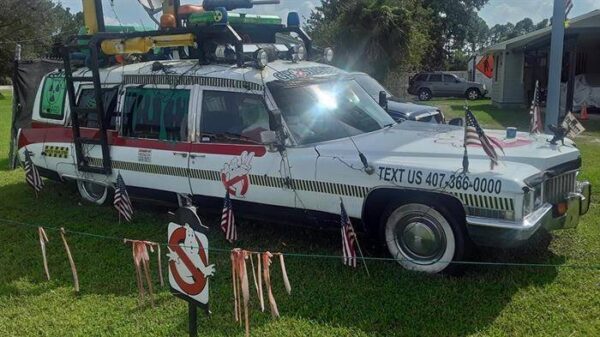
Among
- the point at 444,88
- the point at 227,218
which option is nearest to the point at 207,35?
the point at 227,218

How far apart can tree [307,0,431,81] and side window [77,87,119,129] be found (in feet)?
58.9

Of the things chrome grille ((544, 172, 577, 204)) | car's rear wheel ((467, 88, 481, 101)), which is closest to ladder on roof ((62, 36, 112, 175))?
chrome grille ((544, 172, 577, 204))

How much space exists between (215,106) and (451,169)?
2.54 metres

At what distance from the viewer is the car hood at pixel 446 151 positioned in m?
4.48

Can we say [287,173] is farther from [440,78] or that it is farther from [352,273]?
[440,78]

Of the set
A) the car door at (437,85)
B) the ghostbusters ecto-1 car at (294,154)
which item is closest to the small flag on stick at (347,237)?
the ghostbusters ecto-1 car at (294,154)

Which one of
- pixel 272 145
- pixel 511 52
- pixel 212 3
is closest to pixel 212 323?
pixel 272 145

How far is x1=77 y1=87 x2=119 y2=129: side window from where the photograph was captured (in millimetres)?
6668

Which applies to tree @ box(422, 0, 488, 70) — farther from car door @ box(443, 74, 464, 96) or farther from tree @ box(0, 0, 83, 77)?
tree @ box(0, 0, 83, 77)

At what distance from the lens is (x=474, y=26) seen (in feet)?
174

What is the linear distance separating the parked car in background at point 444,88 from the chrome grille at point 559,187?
1017 inches

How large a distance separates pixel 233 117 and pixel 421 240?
2214 mm

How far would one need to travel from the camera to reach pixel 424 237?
4.71 metres

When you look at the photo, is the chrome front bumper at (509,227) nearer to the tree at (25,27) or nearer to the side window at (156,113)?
the side window at (156,113)
